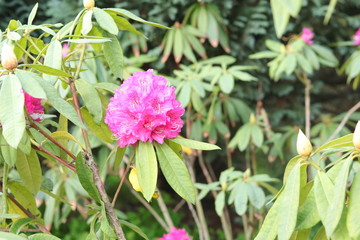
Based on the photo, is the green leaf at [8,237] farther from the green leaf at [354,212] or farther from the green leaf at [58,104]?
the green leaf at [354,212]

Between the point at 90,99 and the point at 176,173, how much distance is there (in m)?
0.23

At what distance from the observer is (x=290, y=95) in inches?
134

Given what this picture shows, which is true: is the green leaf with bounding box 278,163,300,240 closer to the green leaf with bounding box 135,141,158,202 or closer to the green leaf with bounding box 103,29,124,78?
the green leaf with bounding box 135,141,158,202

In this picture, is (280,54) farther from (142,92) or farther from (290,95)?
(142,92)

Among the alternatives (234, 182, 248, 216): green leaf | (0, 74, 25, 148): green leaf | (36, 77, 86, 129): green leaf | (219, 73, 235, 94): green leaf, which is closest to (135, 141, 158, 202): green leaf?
(36, 77, 86, 129): green leaf

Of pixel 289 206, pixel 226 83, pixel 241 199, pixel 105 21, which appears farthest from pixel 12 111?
pixel 226 83

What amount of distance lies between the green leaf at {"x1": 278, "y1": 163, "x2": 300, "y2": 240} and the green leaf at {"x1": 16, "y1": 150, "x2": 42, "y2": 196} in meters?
0.55

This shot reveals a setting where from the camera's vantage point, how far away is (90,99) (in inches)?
37.3

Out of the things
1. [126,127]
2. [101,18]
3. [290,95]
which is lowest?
[290,95]

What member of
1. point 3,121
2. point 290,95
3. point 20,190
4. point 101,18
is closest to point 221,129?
point 290,95

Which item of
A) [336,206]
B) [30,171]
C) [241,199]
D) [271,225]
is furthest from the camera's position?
[241,199]

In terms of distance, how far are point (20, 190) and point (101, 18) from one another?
18.3 inches

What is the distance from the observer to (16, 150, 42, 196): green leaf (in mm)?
1031

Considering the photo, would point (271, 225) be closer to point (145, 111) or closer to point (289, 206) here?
point (289, 206)
